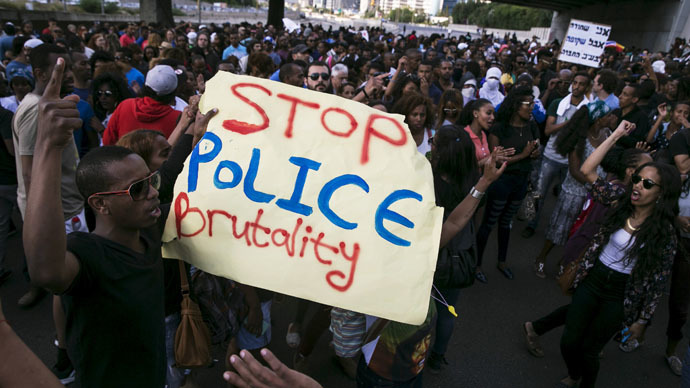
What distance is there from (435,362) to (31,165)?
9.73ft

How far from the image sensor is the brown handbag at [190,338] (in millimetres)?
2045

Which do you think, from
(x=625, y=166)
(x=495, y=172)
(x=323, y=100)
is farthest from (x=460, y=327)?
(x=323, y=100)

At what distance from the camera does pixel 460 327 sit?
11.9 ft

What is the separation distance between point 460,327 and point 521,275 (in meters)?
1.28

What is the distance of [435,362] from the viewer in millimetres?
3074

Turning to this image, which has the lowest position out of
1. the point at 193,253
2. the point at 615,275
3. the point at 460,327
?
the point at 460,327

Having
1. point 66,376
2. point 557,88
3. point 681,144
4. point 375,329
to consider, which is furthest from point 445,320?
point 557,88

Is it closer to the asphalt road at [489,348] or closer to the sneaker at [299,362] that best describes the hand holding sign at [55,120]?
the asphalt road at [489,348]

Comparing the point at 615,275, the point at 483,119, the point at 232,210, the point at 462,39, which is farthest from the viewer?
the point at 462,39

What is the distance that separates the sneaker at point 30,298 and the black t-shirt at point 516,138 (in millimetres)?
4203

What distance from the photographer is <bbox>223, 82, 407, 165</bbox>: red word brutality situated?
66.7 inches

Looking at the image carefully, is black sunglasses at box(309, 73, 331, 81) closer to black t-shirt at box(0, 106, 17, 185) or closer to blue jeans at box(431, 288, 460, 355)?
black t-shirt at box(0, 106, 17, 185)

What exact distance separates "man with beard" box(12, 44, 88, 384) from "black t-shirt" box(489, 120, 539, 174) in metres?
3.52

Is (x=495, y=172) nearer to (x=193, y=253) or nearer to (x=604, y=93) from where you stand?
(x=193, y=253)
